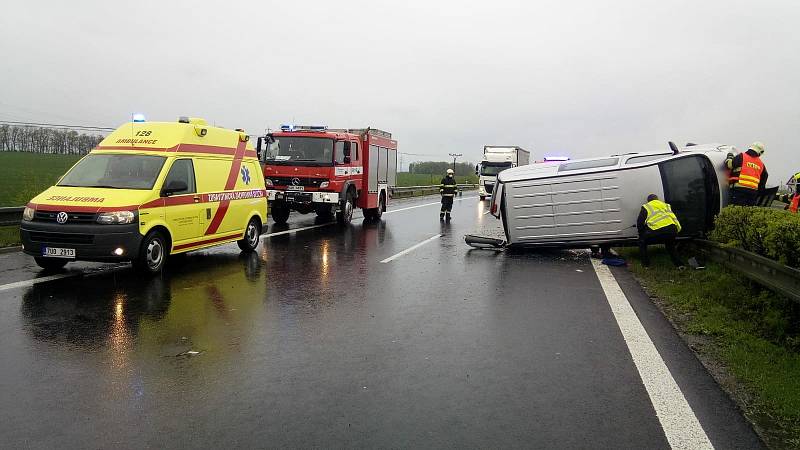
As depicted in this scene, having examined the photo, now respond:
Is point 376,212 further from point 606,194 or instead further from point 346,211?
point 606,194

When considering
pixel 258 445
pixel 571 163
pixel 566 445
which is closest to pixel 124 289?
pixel 258 445

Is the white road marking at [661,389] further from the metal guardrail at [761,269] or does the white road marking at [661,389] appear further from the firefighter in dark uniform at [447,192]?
the firefighter in dark uniform at [447,192]

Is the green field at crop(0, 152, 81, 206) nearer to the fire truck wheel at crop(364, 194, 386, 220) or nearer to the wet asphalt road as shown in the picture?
the wet asphalt road

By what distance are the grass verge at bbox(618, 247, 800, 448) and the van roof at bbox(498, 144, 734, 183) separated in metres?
2.42

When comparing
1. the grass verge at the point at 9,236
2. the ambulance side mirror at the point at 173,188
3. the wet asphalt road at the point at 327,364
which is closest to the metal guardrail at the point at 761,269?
the wet asphalt road at the point at 327,364

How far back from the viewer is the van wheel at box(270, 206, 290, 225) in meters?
17.0

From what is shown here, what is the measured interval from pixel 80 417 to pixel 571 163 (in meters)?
9.63

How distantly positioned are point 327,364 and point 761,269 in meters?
4.89

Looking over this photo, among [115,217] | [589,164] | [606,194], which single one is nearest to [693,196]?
[606,194]

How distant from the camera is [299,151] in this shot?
54.0 ft

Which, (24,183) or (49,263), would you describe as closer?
(49,263)

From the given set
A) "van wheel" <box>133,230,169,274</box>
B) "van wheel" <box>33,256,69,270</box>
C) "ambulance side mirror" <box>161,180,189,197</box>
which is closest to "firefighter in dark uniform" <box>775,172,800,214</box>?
"ambulance side mirror" <box>161,180,189,197</box>

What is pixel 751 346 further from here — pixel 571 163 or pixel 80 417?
pixel 571 163

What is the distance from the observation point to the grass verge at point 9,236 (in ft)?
35.3
